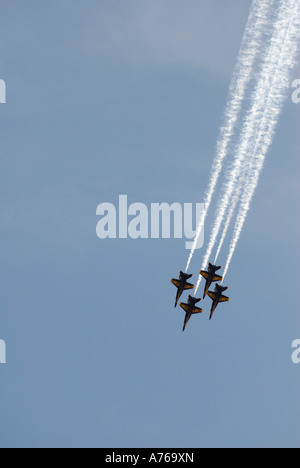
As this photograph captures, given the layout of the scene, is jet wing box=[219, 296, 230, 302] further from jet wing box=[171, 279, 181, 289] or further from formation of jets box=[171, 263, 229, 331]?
jet wing box=[171, 279, 181, 289]

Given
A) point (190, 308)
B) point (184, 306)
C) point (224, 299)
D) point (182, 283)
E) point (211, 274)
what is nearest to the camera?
point (211, 274)

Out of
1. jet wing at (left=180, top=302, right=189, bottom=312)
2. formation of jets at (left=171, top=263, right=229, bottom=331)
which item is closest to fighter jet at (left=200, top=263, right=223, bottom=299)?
formation of jets at (left=171, top=263, right=229, bottom=331)

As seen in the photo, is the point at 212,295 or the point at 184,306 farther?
the point at 184,306

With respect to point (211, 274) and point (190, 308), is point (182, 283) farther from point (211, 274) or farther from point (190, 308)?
point (211, 274)

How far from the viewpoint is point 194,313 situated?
60.2 meters

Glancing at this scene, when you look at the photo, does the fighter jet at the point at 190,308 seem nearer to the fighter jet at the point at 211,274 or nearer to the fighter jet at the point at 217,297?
the fighter jet at the point at 217,297

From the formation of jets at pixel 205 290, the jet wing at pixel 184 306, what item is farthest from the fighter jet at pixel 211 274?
the jet wing at pixel 184 306

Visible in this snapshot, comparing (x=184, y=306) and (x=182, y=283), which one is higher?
(x=182, y=283)

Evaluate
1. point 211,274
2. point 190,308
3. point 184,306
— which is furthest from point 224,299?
point 184,306

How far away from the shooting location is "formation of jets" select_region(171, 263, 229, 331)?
5888cm

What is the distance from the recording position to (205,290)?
197ft
